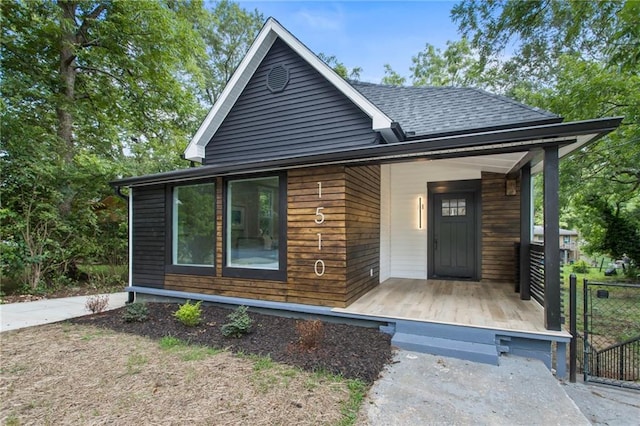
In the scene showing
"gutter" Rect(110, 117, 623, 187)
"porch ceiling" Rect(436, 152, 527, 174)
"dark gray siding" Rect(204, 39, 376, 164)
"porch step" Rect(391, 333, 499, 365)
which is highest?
"dark gray siding" Rect(204, 39, 376, 164)

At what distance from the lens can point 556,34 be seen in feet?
29.0

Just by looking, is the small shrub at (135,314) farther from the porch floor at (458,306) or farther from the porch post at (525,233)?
the porch post at (525,233)

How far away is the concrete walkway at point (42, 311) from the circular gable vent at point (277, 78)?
18.0 feet

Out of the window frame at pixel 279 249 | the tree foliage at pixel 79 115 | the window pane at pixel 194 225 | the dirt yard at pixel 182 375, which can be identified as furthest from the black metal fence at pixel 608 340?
the tree foliage at pixel 79 115

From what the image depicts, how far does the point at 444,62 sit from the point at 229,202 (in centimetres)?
1708

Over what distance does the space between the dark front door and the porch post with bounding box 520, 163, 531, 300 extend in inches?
57.2

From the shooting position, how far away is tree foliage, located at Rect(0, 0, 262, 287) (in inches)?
282

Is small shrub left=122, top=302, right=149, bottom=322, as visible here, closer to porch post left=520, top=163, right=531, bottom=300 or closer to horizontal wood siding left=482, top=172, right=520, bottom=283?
porch post left=520, top=163, right=531, bottom=300

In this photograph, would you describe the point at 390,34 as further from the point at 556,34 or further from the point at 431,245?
the point at 431,245

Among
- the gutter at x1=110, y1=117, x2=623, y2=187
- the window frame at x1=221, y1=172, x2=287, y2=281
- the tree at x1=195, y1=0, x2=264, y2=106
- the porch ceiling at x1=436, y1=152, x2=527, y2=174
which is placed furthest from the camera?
the tree at x1=195, y1=0, x2=264, y2=106

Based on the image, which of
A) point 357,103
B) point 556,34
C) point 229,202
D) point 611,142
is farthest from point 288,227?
point 556,34

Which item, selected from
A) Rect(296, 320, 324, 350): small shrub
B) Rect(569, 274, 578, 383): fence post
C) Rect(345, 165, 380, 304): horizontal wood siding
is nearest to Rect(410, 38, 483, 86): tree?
Rect(345, 165, 380, 304): horizontal wood siding

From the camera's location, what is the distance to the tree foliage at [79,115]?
7.16 metres

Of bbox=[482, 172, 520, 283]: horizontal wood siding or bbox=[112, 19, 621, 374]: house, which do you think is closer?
bbox=[112, 19, 621, 374]: house
